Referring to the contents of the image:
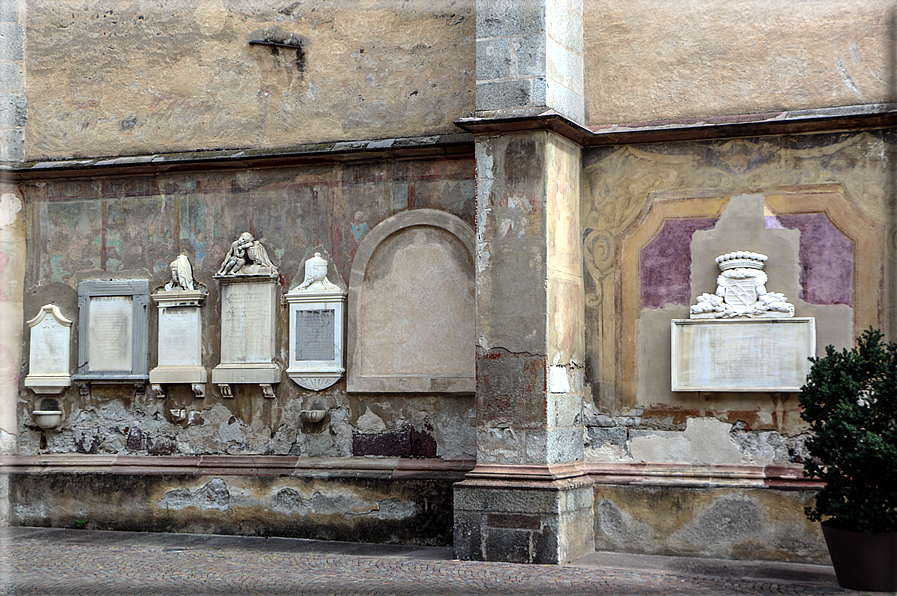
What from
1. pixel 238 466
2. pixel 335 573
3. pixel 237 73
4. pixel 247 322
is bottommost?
pixel 335 573

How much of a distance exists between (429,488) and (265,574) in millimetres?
1767

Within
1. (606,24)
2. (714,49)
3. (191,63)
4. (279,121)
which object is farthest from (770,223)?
(191,63)

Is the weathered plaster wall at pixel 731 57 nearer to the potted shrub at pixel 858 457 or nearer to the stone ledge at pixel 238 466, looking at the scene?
the potted shrub at pixel 858 457

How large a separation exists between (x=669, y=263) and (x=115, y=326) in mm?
5293

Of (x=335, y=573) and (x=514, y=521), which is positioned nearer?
(x=335, y=573)

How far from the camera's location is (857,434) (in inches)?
268

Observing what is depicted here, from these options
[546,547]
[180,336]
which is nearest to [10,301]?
[180,336]

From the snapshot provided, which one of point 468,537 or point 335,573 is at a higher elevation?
point 468,537

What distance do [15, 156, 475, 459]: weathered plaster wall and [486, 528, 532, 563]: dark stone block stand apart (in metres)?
1.09

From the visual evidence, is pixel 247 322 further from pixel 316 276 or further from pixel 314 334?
pixel 316 276

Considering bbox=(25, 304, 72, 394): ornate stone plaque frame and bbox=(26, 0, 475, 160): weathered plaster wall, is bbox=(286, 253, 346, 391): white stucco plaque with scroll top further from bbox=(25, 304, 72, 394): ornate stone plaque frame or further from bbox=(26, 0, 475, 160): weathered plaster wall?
bbox=(25, 304, 72, 394): ornate stone plaque frame

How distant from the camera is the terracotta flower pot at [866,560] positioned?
678 centimetres

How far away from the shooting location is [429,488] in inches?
353

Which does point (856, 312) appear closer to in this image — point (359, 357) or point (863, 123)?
point (863, 123)
